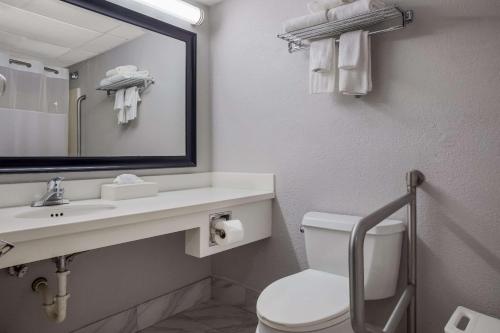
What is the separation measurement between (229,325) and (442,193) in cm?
137

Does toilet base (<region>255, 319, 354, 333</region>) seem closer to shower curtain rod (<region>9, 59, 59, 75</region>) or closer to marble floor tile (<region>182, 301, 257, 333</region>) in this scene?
marble floor tile (<region>182, 301, 257, 333</region>)

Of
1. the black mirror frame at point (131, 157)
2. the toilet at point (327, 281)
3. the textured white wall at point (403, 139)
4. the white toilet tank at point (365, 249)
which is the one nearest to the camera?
the toilet at point (327, 281)

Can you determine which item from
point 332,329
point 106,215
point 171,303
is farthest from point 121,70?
point 332,329

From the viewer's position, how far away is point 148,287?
6.38 feet

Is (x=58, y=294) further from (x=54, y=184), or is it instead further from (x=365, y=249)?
(x=365, y=249)

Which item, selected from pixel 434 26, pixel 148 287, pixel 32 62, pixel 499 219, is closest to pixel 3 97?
A: pixel 32 62

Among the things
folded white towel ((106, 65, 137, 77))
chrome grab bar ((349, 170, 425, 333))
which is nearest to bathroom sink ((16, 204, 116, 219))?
folded white towel ((106, 65, 137, 77))

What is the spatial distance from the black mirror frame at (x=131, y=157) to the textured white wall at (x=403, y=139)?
34cm

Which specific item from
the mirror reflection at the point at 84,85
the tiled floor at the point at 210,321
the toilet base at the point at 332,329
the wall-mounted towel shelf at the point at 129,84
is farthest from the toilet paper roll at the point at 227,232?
the wall-mounted towel shelf at the point at 129,84

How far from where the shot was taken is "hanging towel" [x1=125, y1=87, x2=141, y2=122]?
191 centimetres

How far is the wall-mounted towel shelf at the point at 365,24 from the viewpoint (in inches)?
56.5

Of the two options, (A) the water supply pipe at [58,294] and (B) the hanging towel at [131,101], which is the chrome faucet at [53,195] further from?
(B) the hanging towel at [131,101]

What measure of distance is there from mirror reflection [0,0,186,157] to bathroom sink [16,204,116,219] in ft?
0.95

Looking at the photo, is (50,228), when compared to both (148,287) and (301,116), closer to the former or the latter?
(148,287)
